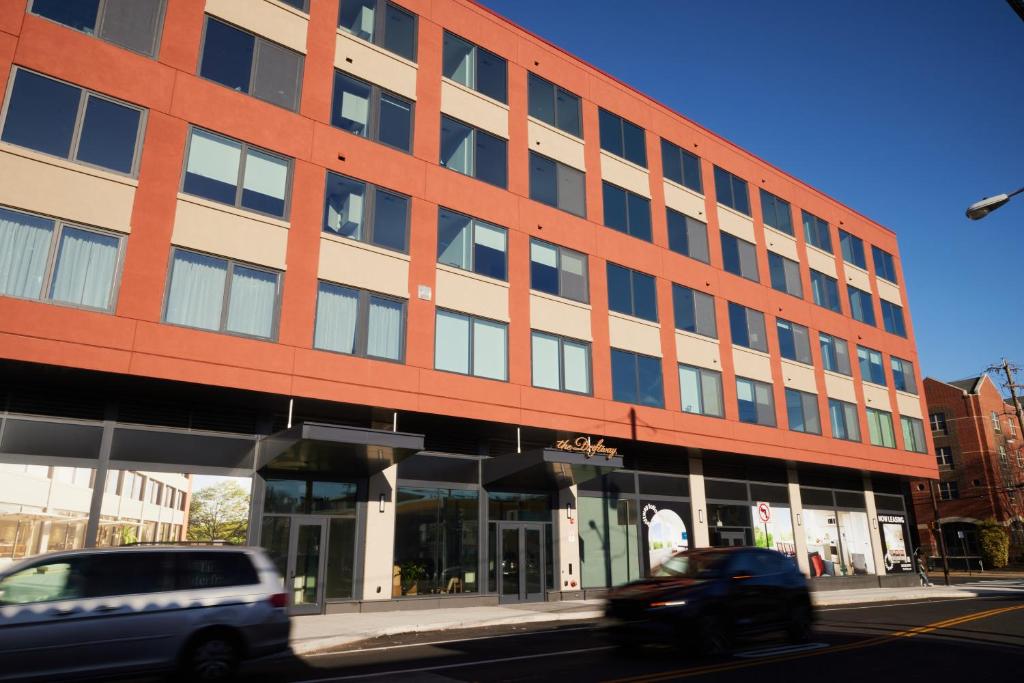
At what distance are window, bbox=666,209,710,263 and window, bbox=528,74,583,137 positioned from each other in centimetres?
542

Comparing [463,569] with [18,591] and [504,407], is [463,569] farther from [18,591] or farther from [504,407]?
[18,591]

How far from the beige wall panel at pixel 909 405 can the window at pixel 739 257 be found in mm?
12178

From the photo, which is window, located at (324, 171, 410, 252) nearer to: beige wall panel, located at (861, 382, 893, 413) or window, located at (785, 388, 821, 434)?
A: window, located at (785, 388, 821, 434)

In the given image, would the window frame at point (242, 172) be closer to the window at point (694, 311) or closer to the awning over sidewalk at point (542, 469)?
the awning over sidewalk at point (542, 469)

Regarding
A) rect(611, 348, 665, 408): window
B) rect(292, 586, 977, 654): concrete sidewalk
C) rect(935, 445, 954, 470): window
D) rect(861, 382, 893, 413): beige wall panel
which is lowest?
rect(292, 586, 977, 654): concrete sidewalk

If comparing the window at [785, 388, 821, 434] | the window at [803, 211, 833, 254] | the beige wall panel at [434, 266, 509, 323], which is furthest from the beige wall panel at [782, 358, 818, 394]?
the beige wall panel at [434, 266, 509, 323]

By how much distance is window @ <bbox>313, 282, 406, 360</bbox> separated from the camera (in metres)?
18.6

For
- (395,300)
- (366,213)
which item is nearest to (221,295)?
(395,300)

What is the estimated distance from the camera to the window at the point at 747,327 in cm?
2958

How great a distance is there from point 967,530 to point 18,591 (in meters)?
74.7

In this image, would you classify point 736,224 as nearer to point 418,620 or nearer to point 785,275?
point 785,275

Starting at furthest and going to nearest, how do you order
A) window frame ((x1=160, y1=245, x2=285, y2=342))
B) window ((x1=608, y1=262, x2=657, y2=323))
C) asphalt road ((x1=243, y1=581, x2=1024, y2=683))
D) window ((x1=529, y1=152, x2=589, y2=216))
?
window ((x1=608, y1=262, x2=657, y2=323))
window ((x1=529, y1=152, x2=589, y2=216))
window frame ((x1=160, y1=245, x2=285, y2=342))
asphalt road ((x1=243, y1=581, x2=1024, y2=683))

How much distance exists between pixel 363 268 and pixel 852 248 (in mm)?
29034

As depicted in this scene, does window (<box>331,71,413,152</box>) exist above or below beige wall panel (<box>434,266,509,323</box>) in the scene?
above
